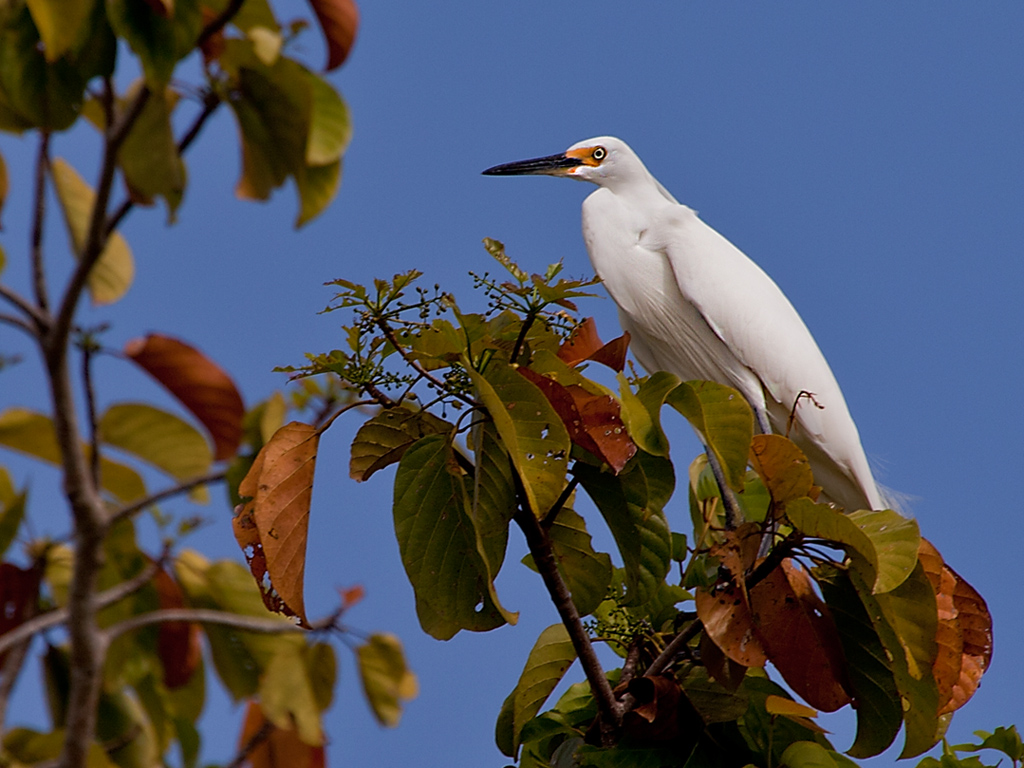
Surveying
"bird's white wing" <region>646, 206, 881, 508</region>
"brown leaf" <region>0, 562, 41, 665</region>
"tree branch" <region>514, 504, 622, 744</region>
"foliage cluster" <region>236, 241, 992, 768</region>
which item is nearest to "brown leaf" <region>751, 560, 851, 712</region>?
"foliage cluster" <region>236, 241, 992, 768</region>

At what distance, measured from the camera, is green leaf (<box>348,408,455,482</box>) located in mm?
1217

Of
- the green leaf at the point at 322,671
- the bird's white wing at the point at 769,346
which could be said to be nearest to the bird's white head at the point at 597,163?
the bird's white wing at the point at 769,346

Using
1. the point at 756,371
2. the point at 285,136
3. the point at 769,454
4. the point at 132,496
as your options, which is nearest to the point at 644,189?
the point at 756,371

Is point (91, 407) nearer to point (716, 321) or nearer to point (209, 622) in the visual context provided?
point (209, 622)

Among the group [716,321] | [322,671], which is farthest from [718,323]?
[322,671]

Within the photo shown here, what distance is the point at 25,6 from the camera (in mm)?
2139

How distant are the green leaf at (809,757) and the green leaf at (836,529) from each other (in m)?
0.29

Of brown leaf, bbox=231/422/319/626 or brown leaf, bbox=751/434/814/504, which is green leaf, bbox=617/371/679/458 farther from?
brown leaf, bbox=231/422/319/626

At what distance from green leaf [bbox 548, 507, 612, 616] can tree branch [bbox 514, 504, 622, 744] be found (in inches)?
1.4

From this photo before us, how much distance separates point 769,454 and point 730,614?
0.21 m

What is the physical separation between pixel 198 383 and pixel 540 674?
1082 mm

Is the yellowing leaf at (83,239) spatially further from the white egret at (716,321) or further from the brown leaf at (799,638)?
the brown leaf at (799,638)

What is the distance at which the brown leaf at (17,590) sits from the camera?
2336 mm

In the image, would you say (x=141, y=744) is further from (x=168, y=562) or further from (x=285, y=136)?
(x=285, y=136)
